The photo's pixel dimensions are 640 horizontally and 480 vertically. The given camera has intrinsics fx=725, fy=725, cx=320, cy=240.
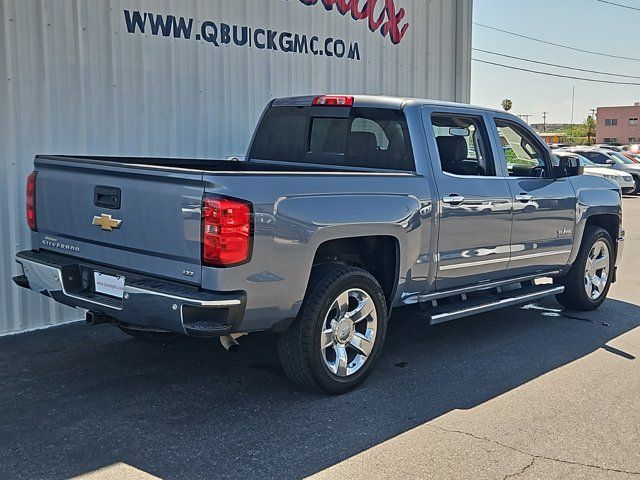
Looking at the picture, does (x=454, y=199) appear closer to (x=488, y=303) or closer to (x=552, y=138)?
(x=488, y=303)

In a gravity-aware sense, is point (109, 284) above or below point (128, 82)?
below

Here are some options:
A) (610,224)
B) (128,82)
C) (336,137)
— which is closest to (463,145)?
(336,137)

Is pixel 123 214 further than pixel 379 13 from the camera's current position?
No

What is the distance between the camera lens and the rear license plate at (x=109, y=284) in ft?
14.4

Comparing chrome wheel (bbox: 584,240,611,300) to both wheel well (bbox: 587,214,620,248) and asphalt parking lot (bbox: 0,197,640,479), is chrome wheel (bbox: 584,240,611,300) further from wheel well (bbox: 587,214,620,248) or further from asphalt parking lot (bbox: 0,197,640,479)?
asphalt parking lot (bbox: 0,197,640,479)

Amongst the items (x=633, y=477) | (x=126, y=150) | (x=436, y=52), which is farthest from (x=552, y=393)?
(x=436, y=52)

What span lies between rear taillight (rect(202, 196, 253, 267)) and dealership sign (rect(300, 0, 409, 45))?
5856 mm

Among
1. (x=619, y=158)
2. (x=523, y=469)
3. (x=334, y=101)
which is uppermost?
(x=334, y=101)

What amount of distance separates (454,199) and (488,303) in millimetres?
1085

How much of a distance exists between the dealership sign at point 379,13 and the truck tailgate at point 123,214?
17.7ft

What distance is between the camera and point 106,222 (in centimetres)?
452

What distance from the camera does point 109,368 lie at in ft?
18.1

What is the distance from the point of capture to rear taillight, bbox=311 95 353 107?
5.94 m

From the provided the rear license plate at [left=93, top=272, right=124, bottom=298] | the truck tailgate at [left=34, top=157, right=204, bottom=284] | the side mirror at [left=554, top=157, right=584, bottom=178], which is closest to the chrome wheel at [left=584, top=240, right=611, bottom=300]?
the side mirror at [left=554, top=157, right=584, bottom=178]
